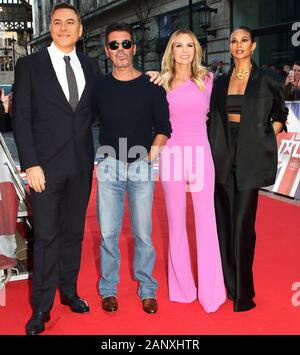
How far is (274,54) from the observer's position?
16.4 m

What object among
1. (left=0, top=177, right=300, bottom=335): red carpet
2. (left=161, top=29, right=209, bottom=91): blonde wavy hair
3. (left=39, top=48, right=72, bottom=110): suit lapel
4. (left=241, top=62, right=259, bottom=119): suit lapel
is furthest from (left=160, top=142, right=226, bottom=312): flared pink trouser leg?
(left=39, top=48, right=72, bottom=110): suit lapel

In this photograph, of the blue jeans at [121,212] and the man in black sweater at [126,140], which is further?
the blue jeans at [121,212]

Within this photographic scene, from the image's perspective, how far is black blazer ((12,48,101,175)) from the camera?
3.16 metres

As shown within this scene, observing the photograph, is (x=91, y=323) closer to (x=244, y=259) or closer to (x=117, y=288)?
(x=117, y=288)

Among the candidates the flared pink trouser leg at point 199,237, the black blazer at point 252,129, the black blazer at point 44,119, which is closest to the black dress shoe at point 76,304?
the flared pink trouser leg at point 199,237

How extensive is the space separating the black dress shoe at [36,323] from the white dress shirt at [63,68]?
1.53 m

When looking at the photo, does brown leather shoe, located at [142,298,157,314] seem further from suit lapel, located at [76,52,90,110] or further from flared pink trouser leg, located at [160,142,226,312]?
suit lapel, located at [76,52,90,110]

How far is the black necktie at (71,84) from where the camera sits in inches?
130

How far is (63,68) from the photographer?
3.34 meters

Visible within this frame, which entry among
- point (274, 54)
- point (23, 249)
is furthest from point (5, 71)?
point (23, 249)

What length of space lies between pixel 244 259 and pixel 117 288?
3.81 ft

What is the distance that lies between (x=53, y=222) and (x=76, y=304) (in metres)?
0.75

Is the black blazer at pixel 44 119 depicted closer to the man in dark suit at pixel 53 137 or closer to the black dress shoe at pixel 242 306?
the man in dark suit at pixel 53 137

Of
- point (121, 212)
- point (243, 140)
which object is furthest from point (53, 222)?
point (243, 140)
